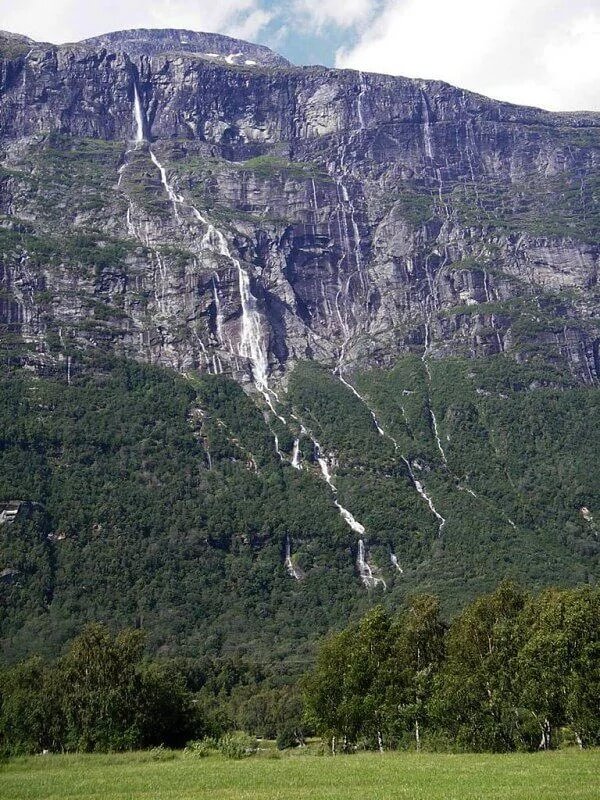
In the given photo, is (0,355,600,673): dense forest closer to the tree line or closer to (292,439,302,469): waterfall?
(292,439,302,469): waterfall

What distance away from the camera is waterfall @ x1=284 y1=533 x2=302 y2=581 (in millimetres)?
159750

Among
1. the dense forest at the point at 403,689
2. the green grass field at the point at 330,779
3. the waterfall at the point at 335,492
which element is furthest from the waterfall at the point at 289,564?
the green grass field at the point at 330,779

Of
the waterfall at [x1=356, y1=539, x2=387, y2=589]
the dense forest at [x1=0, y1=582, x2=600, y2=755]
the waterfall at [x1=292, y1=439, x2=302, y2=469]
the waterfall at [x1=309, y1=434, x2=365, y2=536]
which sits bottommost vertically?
the dense forest at [x1=0, y1=582, x2=600, y2=755]

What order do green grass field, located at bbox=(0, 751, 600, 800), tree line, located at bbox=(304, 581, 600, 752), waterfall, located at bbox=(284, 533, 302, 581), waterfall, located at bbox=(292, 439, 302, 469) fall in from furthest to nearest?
1. waterfall, located at bbox=(292, 439, 302, 469)
2. waterfall, located at bbox=(284, 533, 302, 581)
3. tree line, located at bbox=(304, 581, 600, 752)
4. green grass field, located at bbox=(0, 751, 600, 800)

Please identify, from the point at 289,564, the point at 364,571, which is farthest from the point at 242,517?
the point at 364,571

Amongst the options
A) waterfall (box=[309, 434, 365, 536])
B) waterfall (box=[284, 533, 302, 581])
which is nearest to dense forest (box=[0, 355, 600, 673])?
waterfall (box=[284, 533, 302, 581])

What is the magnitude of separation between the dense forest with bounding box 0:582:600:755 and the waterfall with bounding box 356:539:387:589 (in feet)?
277

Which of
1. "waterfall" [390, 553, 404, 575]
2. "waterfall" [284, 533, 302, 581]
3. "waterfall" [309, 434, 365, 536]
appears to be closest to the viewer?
"waterfall" [390, 553, 404, 575]

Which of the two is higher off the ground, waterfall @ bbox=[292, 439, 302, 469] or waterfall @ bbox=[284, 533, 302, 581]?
waterfall @ bbox=[292, 439, 302, 469]

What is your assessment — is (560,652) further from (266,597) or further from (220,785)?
(266,597)

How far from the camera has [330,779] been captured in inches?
1364

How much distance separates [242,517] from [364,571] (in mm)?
27763

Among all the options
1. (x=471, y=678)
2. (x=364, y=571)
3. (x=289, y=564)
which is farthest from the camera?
(x=289, y=564)

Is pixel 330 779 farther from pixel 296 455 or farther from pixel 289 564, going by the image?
pixel 296 455
